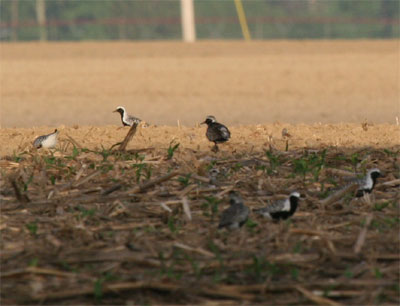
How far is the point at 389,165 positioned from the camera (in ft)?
Result: 29.7

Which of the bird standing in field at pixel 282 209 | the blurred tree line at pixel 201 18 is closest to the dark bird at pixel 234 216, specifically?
the bird standing in field at pixel 282 209

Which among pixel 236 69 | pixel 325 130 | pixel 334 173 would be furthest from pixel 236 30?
pixel 334 173

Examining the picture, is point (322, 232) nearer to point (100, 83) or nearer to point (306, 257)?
point (306, 257)

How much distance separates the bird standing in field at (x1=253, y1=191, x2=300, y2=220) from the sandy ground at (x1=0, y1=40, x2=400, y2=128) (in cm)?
1145

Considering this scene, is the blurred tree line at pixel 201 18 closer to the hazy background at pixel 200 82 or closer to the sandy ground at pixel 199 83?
the hazy background at pixel 200 82

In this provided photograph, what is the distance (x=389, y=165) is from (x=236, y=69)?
60.2 ft

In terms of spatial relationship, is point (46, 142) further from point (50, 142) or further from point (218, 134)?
point (218, 134)

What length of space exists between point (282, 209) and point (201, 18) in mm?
57549

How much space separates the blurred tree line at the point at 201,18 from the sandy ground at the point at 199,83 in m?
24.0

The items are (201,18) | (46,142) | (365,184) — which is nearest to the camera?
(365,184)

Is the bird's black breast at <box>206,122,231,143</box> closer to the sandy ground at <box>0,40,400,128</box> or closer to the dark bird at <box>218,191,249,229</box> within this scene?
the dark bird at <box>218,191,249,229</box>

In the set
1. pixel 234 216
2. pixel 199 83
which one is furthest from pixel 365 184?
pixel 199 83

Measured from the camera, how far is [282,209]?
7.09 metres

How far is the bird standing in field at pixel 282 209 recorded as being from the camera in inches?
280
